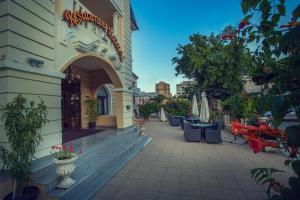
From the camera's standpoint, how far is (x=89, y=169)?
4.54 meters

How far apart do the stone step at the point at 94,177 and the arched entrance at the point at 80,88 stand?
298 centimetres

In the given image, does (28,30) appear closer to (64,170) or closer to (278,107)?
(64,170)

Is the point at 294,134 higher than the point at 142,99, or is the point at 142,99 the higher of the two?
the point at 142,99

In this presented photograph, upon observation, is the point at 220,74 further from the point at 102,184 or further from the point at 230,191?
the point at 102,184

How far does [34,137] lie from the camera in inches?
125

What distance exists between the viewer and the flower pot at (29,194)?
3.01 meters

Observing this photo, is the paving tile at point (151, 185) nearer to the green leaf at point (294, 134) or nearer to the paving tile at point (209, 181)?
the paving tile at point (209, 181)

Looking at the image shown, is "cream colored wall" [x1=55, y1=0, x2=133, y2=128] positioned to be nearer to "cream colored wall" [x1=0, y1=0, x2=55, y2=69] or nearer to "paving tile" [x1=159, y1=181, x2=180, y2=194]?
"cream colored wall" [x1=0, y1=0, x2=55, y2=69]

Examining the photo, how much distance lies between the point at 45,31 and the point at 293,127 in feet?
16.9

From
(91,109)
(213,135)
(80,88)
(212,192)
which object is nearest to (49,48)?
(212,192)

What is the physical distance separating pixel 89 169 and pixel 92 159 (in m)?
0.38

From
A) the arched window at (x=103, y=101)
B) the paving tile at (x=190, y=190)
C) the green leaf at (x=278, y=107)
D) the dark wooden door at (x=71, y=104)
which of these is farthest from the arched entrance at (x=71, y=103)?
the green leaf at (x=278, y=107)

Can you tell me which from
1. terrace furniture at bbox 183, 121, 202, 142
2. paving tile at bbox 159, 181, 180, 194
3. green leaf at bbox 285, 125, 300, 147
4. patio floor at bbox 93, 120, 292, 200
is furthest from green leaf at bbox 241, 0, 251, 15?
terrace furniture at bbox 183, 121, 202, 142

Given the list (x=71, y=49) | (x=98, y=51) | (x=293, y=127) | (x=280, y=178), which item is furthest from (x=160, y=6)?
(x=293, y=127)
